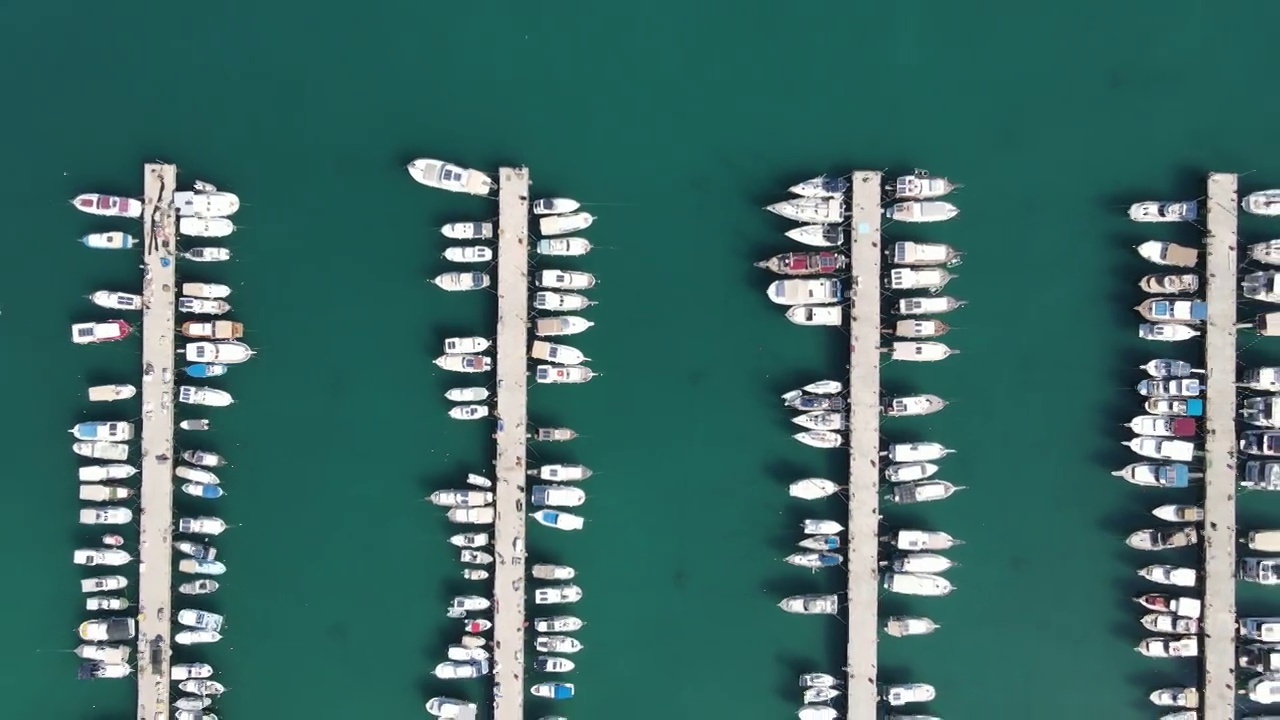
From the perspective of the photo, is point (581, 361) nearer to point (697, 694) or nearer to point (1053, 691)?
point (697, 694)

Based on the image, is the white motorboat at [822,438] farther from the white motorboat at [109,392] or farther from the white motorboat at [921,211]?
the white motorboat at [109,392]

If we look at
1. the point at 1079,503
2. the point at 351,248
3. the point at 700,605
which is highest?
the point at 351,248

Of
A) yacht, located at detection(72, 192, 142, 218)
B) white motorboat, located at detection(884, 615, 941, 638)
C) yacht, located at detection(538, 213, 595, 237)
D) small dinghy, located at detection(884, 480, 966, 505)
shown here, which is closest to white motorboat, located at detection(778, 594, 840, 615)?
white motorboat, located at detection(884, 615, 941, 638)

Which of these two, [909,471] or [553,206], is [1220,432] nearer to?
[909,471]

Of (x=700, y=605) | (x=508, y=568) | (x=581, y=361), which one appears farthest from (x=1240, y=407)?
(x=508, y=568)

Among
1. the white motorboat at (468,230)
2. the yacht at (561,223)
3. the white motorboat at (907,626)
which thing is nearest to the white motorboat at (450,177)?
the white motorboat at (468,230)

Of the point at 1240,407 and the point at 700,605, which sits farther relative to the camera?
the point at 700,605

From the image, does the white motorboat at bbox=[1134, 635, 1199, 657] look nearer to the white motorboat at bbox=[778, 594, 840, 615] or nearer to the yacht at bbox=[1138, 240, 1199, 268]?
the white motorboat at bbox=[778, 594, 840, 615]
